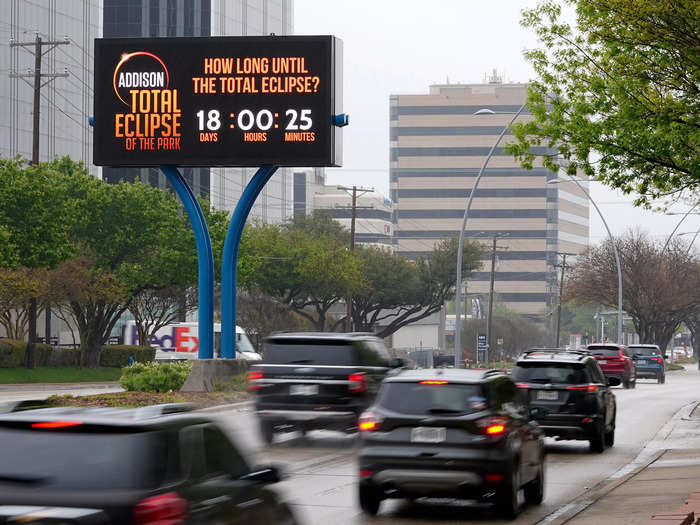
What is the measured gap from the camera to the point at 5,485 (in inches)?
242

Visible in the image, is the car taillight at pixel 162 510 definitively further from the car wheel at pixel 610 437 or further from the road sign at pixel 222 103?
the road sign at pixel 222 103

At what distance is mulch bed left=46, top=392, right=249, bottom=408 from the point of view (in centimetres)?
2605

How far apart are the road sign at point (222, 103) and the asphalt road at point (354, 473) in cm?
682

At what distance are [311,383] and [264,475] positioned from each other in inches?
435

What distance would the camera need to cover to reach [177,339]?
6234cm

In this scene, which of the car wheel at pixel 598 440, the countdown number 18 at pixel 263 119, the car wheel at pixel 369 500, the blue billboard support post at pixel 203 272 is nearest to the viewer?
the car wheel at pixel 369 500

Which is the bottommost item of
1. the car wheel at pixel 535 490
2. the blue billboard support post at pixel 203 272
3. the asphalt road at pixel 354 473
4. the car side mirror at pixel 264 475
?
the asphalt road at pixel 354 473

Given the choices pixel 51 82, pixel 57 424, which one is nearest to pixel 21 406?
pixel 57 424

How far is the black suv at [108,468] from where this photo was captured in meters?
6.01

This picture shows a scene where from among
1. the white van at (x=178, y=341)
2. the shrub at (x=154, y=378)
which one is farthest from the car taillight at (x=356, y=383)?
the white van at (x=178, y=341)

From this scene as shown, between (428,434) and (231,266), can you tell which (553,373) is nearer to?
(428,434)

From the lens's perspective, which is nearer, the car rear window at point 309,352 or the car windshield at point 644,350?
the car rear window at point 309,352

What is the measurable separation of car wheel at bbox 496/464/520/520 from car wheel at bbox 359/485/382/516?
1.25 metres

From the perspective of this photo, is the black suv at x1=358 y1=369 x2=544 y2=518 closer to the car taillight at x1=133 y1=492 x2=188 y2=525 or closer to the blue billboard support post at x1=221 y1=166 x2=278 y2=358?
the car taillight at x1=133 y1=492 x2=188 y2=525
